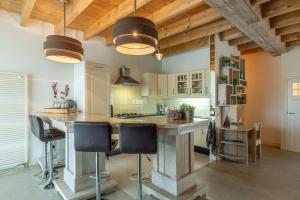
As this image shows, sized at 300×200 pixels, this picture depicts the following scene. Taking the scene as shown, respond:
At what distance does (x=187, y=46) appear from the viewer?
5.21m

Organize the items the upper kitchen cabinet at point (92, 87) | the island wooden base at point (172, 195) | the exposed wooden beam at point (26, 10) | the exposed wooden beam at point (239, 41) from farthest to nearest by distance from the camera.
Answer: the exposed wooden beam at point (239, 41) → the upper kitchen cabinet at point (92, 87) → the exposed wooden beam at point (26, 10) → the island wooden base at point (172, 195)

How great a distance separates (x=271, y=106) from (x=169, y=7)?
179 inches

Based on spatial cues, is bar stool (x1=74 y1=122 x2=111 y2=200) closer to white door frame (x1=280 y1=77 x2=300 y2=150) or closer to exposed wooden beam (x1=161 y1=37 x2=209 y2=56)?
exposed wooden beam (x1=161 y1=37 x2=209 y2=56)

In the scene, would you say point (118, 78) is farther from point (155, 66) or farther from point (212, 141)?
point (212, 141)

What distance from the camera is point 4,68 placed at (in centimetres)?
342

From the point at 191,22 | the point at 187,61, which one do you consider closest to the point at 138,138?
the point at 191,22

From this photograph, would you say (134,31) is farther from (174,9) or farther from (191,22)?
(191,22)

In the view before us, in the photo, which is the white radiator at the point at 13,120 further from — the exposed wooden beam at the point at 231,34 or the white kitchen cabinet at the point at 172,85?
the exposed wooden beam at the point at 231,34

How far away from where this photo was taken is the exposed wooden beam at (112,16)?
Answer: 2.91 meters

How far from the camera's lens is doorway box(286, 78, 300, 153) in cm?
482

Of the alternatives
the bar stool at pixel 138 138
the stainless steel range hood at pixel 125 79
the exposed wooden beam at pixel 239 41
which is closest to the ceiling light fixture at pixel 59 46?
the bar stool at pixel 138 138

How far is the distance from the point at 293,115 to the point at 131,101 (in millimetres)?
4451

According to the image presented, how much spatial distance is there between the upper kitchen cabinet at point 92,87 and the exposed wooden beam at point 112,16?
29.4 inches

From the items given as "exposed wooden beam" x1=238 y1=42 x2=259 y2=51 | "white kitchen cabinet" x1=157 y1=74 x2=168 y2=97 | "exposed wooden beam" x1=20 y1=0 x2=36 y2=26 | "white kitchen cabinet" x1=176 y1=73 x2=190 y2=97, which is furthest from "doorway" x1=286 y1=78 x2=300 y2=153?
"exposed wooden beam" x1=20 y1=0 x2=36 y2=26
